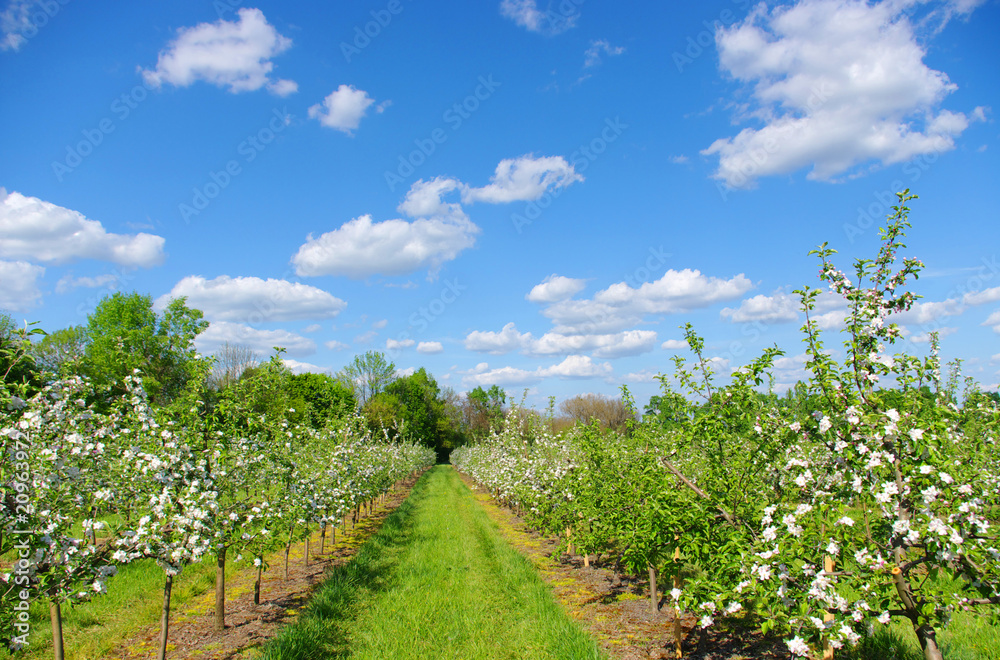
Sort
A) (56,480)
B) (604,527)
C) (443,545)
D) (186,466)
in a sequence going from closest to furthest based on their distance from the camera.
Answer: (56,480) < (186,466) < (604,527) < (443,545)

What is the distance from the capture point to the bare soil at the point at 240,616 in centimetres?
719

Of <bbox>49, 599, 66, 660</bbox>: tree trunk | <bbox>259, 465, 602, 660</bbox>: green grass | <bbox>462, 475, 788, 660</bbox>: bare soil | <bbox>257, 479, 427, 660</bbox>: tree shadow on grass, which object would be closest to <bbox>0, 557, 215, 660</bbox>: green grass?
<bbox>49, 599, 66, 660</bbox>: tree trunk

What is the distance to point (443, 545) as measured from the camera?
13867mm

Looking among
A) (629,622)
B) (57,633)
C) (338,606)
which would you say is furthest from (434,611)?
(57,633)

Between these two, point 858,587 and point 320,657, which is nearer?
point 858,587

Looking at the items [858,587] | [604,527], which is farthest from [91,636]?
[858,587]

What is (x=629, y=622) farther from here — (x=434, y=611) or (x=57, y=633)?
(x=57, y=633)

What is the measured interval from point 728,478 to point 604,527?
3.67 meters

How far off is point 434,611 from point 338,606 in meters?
1.67

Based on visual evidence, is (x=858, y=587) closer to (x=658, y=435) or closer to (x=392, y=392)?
(x=658, y=435)

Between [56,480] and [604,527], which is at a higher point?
[56,480]

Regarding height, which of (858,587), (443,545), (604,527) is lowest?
(443,545)

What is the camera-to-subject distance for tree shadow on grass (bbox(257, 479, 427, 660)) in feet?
22.5

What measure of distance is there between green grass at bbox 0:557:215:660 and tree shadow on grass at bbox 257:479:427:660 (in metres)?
2.49
